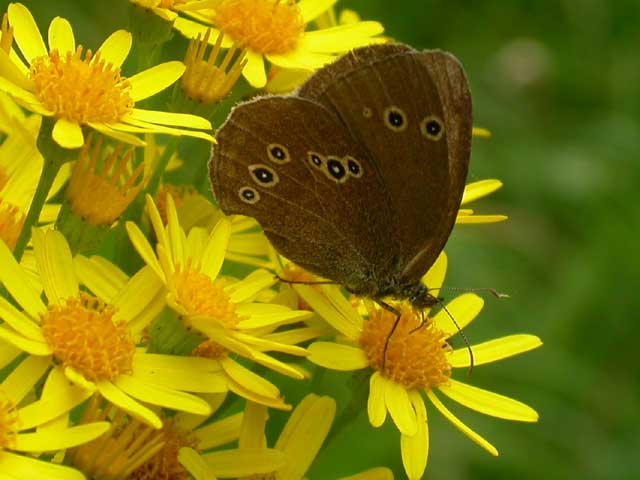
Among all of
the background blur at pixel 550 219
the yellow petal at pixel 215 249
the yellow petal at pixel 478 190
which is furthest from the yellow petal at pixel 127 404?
the background blur at pixel 550 219

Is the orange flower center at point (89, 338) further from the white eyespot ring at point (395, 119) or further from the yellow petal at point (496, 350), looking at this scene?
the yellow petal at point (496, 350)

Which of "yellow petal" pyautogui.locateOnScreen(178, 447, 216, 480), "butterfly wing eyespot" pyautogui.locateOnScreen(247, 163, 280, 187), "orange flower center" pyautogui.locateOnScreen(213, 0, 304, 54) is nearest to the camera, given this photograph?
"yellow petal" pyautogui.locateOnScreen(178, 447, 216, 480)

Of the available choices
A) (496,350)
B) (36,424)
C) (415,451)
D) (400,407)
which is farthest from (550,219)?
(36,424)

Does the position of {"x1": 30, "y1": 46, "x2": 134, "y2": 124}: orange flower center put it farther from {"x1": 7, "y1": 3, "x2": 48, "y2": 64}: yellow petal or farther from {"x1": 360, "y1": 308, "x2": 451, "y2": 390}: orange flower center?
{"x1": 360, "y1": 308, "x2": 451, "y2": 390}: orange flower center

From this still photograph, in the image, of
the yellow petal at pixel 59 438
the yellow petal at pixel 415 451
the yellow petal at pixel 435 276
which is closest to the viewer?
the yellow petal at pixel 59 438

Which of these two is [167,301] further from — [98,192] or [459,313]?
[459,313]

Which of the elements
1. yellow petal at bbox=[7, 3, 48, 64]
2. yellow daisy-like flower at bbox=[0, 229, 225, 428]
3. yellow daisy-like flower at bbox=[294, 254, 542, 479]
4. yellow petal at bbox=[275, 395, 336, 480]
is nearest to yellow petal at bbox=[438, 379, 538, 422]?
yellow daisy-like flower at bbox=[294, 254, 542, 479]

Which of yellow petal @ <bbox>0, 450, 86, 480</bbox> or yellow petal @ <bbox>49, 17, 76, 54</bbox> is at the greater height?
yellow petal @ <bbox>49, 17, 76, 54</bbox>
